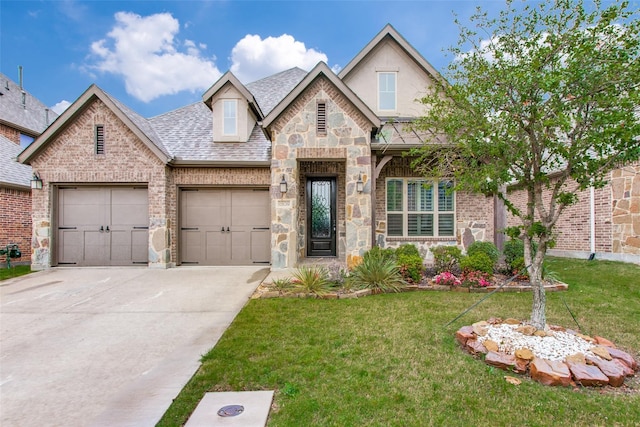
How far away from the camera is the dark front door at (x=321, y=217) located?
10125 mm

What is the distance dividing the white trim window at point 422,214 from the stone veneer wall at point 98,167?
6.74 m

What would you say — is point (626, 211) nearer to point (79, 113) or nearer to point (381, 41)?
point (381, 41)

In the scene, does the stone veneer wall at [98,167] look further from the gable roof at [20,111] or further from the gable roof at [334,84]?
the gable roof at [20,111]

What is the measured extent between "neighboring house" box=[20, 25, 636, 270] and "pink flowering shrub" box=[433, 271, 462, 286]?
208cm

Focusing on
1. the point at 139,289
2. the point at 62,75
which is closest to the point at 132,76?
the point at 62,75

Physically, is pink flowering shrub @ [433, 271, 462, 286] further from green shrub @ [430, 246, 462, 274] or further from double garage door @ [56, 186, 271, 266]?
double garage door @ [56, 186, 271, 266]

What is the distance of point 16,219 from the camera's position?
1061 centimetres

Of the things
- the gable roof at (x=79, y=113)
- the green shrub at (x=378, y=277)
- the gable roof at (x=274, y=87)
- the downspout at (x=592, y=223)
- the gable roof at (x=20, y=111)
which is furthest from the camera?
the gable roof at (x=20, y=111)

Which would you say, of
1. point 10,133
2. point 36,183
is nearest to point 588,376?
point 36,183

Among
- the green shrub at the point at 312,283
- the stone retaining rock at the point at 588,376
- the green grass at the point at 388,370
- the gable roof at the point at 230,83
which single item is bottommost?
the green grass at the point at 388,370

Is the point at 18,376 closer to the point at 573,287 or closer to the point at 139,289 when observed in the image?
the point at 139,289

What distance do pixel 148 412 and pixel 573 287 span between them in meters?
8.13

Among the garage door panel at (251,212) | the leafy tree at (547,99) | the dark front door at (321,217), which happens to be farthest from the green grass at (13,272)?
the leafy tree at (547,99)

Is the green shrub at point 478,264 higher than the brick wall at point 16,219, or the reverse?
the brick wall at point 16,219
